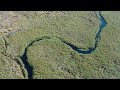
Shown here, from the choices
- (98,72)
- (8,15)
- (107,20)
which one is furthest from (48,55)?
(107,20)

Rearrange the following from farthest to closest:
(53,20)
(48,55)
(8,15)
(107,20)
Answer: (107,20)
(53,20)
(8,15)
(48,55)

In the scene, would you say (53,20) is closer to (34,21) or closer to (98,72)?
(34,21)

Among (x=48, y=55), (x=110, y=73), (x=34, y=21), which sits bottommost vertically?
(x=110, y=73)

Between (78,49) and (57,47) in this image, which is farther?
(78,49)

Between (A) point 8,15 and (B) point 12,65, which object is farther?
(A) point 8,15

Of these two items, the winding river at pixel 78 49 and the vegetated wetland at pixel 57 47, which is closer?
the vegetated wetland at pixel 57 47

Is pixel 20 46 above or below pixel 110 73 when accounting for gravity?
above

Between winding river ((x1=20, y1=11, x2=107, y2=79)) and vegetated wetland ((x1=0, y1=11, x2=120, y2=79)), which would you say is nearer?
vegetated wetland ((x1=0, y1=11, x2=120, y2=79))
